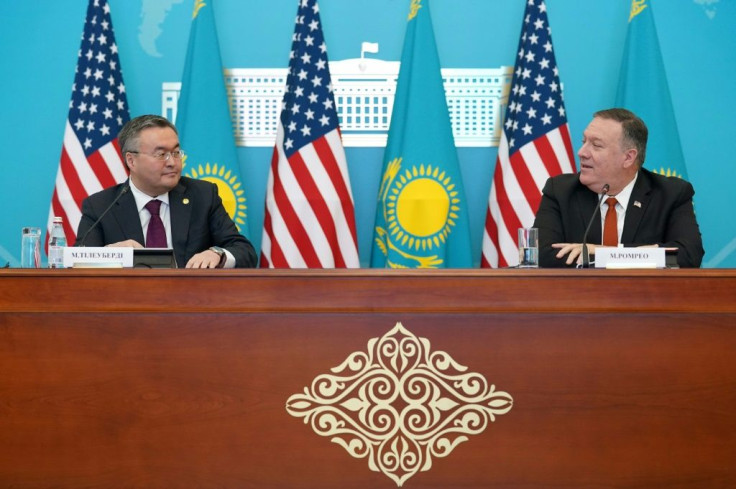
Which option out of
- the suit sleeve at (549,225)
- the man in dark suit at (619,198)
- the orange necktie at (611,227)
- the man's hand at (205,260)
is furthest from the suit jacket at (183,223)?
the orange necktie at (611,227)

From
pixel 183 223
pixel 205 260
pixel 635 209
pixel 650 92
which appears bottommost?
pixel 205 260

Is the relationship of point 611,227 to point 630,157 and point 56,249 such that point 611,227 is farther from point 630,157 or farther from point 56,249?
point 56,249

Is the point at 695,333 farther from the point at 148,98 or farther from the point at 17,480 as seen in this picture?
the point at 148,98

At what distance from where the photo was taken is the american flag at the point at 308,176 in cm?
405

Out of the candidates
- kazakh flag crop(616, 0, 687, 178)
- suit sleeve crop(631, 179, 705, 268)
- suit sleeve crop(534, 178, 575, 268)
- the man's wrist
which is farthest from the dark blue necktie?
kazakh flag crop(616, 0, 687, 178)

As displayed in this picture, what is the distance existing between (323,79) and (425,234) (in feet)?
3.15

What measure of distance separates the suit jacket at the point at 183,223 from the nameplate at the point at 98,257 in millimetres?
760

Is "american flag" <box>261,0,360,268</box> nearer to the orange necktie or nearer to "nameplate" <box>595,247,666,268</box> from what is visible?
the orange necktie

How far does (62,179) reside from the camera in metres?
4.12

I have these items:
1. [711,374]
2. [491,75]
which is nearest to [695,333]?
[711,374]

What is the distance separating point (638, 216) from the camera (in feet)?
10.6

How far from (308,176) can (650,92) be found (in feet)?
5.86

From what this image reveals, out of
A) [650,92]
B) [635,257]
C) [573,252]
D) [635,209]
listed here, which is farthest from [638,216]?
[650,92]

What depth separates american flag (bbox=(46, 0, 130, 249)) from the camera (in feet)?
13.5
